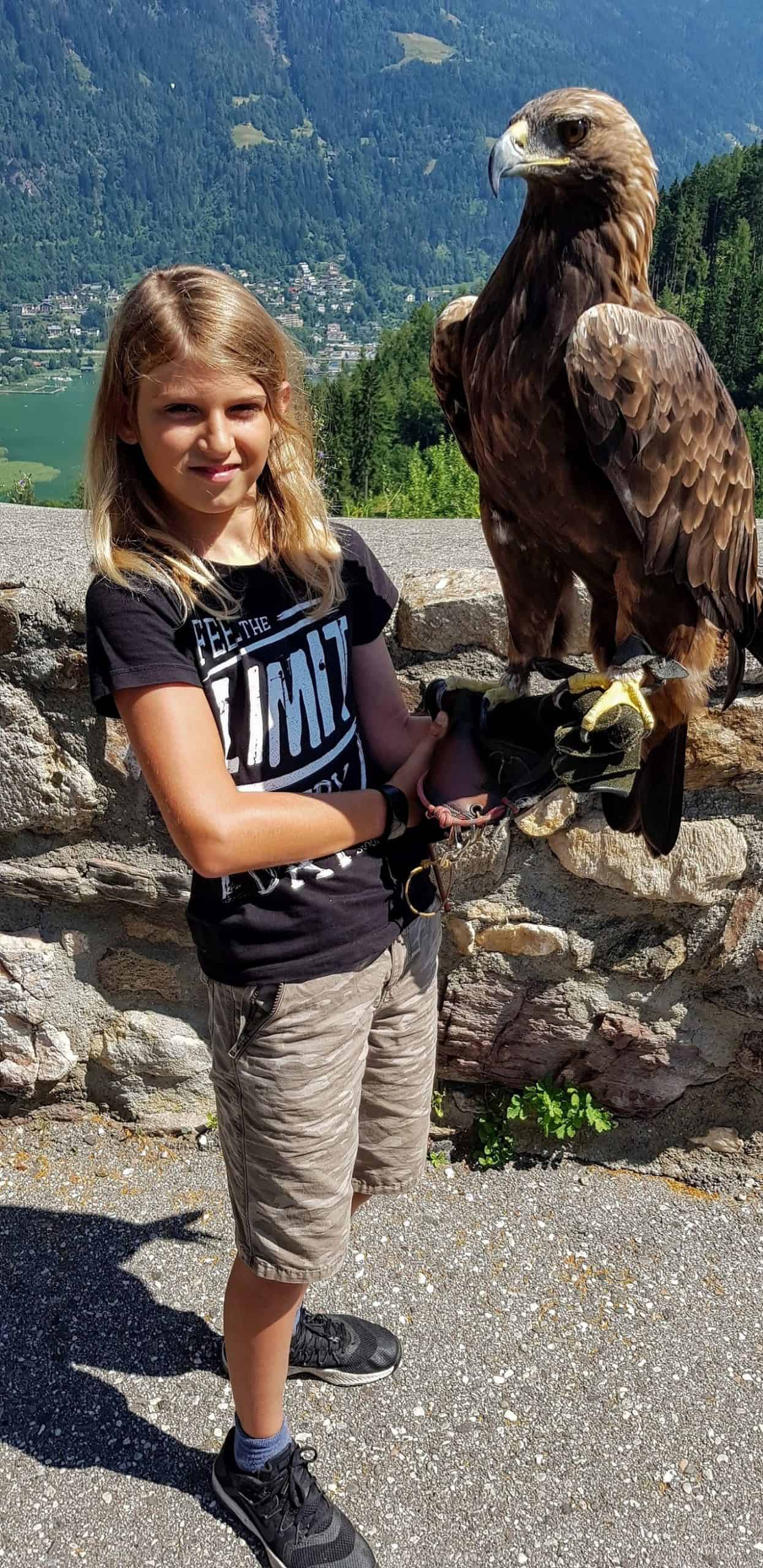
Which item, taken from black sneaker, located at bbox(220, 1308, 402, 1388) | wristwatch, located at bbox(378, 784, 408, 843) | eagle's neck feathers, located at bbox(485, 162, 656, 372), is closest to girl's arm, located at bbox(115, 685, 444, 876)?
wristwatch, located at bbox(378, 784, 408, 843)

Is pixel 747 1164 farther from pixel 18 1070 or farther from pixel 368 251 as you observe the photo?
pixel 368 251

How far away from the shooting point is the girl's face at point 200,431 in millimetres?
1437

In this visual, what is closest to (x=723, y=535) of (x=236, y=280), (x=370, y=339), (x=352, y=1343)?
(x=236, y=280)

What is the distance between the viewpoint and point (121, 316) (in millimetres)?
1460

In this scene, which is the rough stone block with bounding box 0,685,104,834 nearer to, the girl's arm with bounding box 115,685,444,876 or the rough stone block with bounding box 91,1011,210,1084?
the rough stone block with bounding box 91,1011,210,1084

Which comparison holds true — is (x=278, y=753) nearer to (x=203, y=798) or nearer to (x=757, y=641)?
(x=203, y=798)

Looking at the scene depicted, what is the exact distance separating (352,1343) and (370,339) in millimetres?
134834

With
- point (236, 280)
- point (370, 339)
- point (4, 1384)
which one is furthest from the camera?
point (370, 339)

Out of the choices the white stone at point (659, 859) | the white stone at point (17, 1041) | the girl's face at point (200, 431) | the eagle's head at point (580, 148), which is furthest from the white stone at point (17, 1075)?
the eagle's head at point (580, 148)

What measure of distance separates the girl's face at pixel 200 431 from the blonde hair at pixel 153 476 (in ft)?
0.06

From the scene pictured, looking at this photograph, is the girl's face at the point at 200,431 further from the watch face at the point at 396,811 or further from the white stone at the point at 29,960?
the white stone at the point at 29,960

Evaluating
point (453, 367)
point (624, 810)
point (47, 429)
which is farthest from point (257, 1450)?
point (47, 429)

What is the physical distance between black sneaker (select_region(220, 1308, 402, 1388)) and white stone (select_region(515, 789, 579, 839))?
1136 mm

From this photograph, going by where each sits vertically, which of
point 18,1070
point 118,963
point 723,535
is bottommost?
point 18,1070
